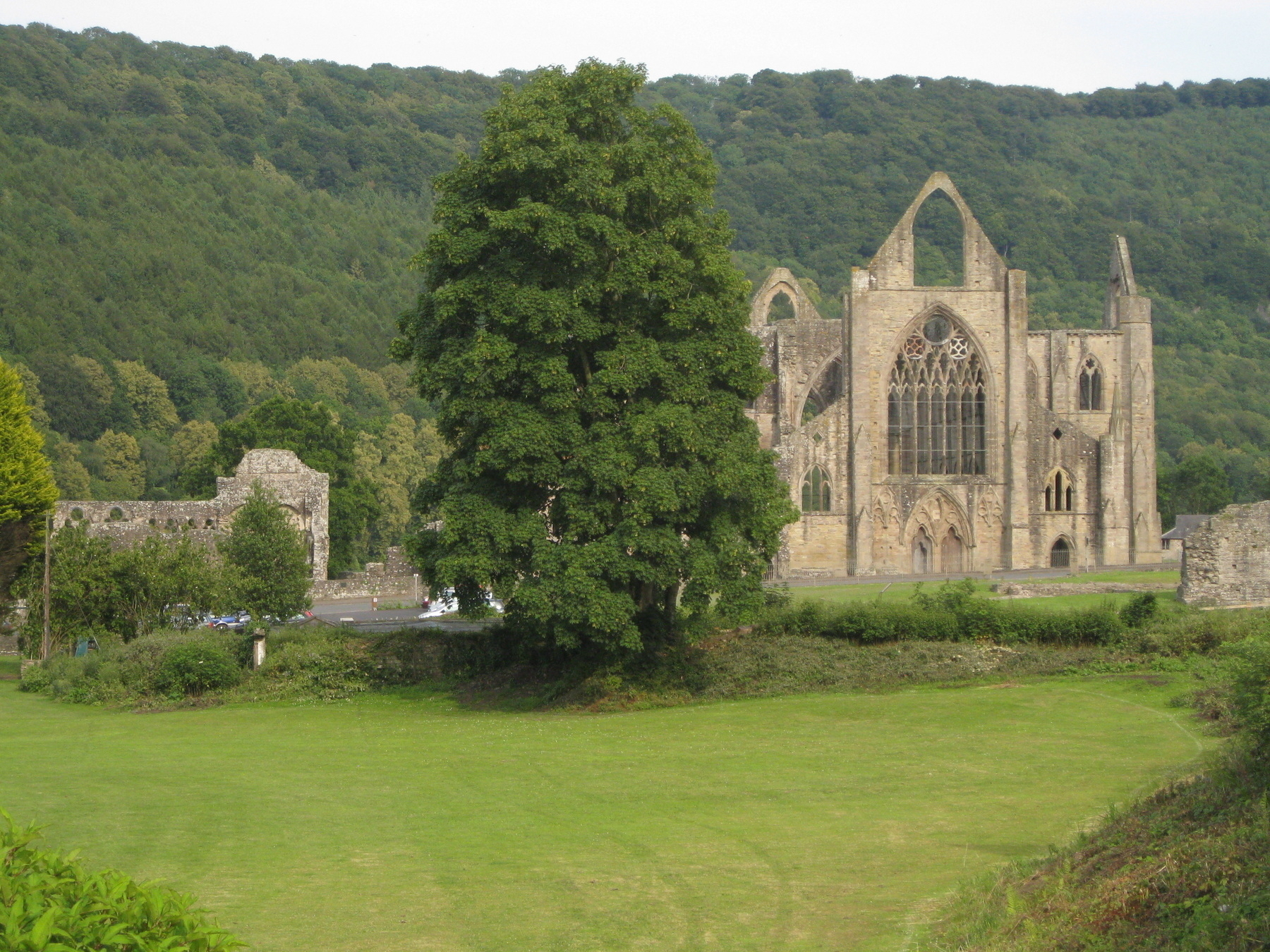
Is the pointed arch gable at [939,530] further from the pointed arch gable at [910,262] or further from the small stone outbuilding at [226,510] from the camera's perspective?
the small stone outbuilding at [226,510]

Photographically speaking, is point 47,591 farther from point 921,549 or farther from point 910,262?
point 910,262

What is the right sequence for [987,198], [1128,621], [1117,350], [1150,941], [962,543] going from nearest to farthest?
1. [1150,941]
2. [1128,621]
3. [962,543]
4. [1117,350]
5. [987,198]

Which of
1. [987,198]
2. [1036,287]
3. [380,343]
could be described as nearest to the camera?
[380,343]

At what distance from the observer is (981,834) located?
13516 mm

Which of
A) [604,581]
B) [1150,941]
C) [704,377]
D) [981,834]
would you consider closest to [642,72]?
[704,377]

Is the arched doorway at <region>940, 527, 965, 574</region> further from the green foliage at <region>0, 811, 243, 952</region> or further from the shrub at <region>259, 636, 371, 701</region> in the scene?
the green foliage at <region>0, 811, 243, 952</region>

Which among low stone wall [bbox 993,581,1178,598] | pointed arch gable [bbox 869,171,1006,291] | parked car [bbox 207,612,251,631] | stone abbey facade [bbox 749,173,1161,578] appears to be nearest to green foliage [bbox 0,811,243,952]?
parked car [bbox 207,612,251,631]

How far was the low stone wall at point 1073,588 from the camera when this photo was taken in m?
39.0

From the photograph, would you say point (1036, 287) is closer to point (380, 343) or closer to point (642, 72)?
point (380, 343)

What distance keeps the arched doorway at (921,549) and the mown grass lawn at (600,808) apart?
118ft

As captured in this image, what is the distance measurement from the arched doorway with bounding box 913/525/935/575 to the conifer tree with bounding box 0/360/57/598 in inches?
1387

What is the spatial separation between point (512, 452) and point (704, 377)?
143 inches

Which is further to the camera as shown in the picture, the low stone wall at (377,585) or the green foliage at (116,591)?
the low stone wall at (377,585)

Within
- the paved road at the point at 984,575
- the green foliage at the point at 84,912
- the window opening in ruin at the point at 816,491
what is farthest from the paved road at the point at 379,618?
the green foliage at the point at 84,912
